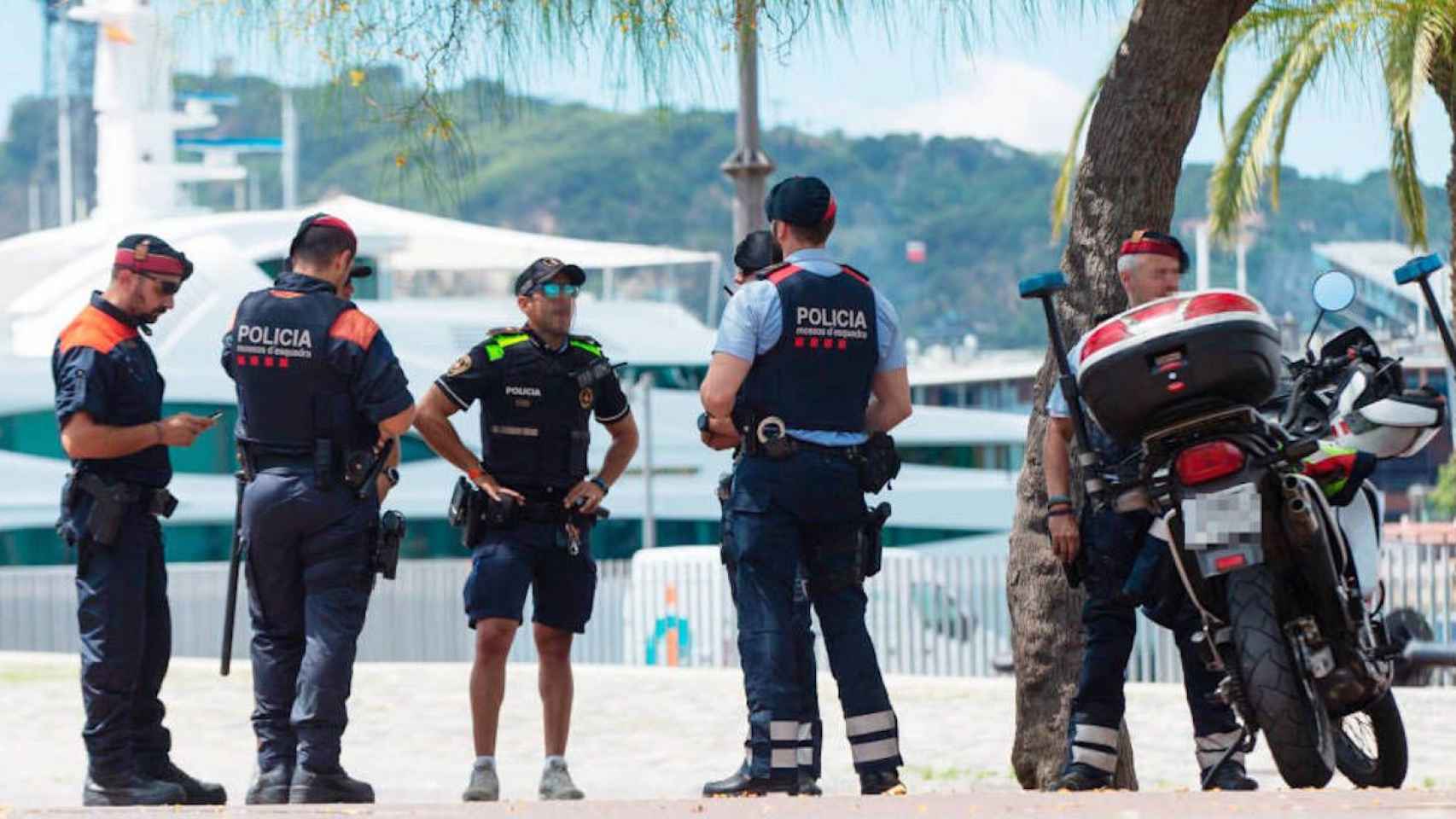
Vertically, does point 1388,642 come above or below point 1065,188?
below

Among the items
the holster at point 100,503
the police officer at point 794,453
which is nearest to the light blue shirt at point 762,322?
the police officer at point 794,453

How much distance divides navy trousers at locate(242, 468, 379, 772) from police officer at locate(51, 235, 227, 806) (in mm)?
291

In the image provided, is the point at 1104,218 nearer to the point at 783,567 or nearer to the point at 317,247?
the point at 783,567

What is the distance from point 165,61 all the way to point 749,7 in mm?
1783

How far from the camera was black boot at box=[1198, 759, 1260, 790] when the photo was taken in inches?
241

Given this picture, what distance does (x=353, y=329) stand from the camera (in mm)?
6406

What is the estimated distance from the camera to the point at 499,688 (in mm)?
7043

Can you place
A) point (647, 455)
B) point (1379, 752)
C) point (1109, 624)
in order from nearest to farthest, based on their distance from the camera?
1. point (1379, 752)
2. point (1109, 624)
3. point (647, 455)

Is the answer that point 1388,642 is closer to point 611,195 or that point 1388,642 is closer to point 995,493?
point 995,493

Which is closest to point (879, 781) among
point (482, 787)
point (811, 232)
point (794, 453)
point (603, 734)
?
point (794, 453)

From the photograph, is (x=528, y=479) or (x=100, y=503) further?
(x=528, y=479)

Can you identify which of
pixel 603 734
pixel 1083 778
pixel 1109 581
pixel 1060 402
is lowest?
pixel 603 734

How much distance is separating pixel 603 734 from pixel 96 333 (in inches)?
174

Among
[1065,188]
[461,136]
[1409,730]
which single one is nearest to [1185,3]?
[461,136]
